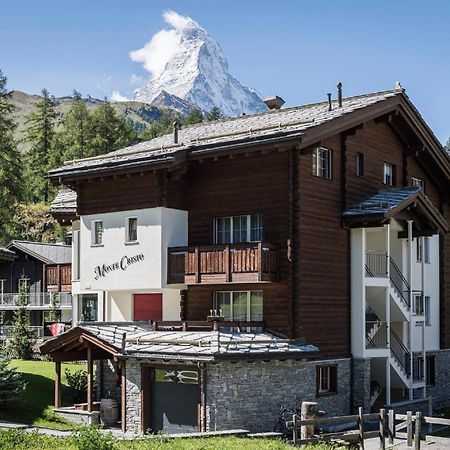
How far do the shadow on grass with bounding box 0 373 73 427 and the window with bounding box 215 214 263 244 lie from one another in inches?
332

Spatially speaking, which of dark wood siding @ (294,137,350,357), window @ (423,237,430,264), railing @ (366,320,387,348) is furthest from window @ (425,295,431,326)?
dark wood siding @ (294,137,350,357)

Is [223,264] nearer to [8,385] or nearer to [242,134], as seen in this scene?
[242,134]

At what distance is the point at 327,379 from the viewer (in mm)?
30797

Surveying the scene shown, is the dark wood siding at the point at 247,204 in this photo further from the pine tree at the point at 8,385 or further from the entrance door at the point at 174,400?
the pine tree at the point at 8,385

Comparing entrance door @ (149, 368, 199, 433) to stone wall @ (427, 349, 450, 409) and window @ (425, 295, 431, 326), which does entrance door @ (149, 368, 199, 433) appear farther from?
window @ (425, 295, 431, 326)

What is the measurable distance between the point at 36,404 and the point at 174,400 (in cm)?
633

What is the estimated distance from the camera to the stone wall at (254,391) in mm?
26125

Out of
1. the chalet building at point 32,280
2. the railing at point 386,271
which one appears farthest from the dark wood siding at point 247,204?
the chalet building at point 32,280

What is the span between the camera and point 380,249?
34.2m

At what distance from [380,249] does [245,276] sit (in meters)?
7.58

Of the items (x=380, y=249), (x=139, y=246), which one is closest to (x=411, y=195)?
(x=380, y=249)

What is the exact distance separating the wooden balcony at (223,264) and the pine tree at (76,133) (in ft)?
185

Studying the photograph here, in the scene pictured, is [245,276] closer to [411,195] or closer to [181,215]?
[181,215]

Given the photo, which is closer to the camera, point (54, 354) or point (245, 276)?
point (245, 276)
